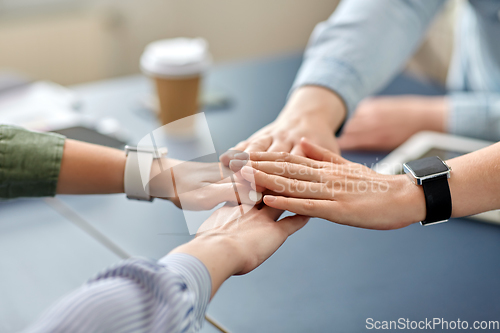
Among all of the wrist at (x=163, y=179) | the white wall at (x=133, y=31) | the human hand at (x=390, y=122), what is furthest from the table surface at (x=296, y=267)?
the white wall at (x=133, y=31)

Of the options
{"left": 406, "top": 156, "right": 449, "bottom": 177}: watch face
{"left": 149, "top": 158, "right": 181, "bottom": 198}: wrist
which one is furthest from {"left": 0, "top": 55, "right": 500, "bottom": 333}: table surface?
{"left": 406, "top": 156, "right": 449, "bottom": 177}: watch face

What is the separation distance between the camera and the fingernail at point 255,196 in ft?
1.98

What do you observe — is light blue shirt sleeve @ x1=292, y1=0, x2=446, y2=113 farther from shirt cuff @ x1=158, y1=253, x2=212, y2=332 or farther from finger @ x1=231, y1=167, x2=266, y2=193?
shirt cuff @ x1=158, y1=253, x2=212, y2=332

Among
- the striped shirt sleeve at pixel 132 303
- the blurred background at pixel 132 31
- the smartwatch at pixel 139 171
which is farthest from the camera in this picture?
the blurred background at pixel 132 31

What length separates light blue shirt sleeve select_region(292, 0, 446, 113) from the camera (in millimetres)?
845

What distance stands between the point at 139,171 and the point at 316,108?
0.34m

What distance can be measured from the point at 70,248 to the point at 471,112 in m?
0.82

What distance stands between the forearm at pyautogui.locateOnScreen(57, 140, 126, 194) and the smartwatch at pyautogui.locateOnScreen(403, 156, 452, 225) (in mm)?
440

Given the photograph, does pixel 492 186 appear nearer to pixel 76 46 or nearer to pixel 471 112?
pixel 471 112

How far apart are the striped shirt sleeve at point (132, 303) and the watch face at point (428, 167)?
0.33 meters

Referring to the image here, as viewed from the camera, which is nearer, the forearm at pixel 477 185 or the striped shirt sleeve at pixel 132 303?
the striped shirt sleeve at pixel 132 303

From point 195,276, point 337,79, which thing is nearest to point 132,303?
point 195,276

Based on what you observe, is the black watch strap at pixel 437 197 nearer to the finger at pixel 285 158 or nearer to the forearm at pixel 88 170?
the finger at pixel 285 158

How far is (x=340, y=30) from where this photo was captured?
0.91 meters
